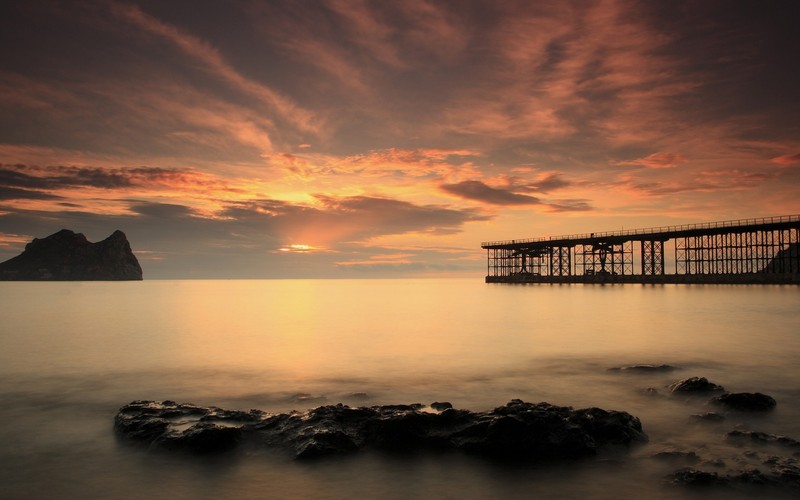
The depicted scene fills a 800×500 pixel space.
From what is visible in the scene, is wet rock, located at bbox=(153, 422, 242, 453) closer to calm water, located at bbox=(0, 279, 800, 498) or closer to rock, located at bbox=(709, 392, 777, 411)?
calm water, located at bbox=(0, 279, 800, 498)

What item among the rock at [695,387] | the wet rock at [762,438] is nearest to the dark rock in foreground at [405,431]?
the wet rock at [762,438]

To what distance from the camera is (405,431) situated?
9125 millimetres

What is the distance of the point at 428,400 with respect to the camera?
43.5 ft

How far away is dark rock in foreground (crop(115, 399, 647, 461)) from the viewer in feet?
28.0

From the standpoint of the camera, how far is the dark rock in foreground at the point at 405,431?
336 inches

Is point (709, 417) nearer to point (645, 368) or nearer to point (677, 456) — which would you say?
point (677, 456)

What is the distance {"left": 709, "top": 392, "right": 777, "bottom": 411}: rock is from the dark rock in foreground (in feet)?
10.4

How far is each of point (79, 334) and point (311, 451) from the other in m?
28.7

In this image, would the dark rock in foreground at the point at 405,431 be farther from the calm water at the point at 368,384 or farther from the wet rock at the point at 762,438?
the wet rock at the point at 762,438

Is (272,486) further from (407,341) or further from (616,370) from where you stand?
(407,341)

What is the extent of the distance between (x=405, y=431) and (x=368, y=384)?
6.96 meters

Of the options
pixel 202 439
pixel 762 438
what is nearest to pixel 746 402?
pixel 762 438

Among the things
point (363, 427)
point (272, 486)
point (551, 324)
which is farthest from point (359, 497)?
point (551, 324)

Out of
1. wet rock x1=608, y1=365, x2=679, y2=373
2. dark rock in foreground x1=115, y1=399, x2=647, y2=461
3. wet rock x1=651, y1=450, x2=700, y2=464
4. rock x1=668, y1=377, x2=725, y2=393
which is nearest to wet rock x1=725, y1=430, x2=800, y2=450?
wet rock x1=651, y1=450, x2=700, y2=464
